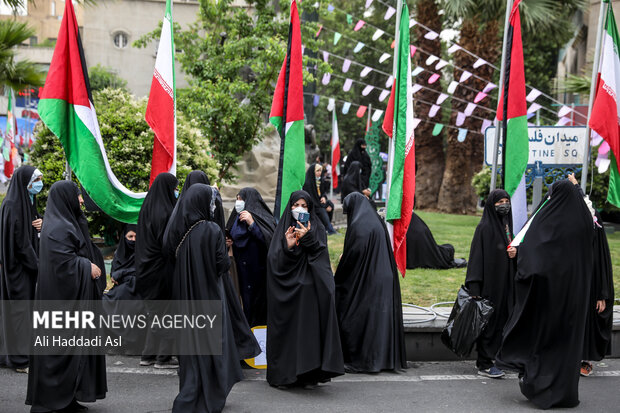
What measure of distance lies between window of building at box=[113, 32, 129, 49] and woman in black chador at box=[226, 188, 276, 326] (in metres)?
35.2

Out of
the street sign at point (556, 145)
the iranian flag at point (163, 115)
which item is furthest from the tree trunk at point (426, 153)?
the iranian flag at point (163, 115)

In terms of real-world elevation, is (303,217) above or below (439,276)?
above

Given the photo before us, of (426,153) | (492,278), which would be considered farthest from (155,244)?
(426,153)

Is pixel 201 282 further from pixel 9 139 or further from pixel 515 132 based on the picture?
pixel 9 139

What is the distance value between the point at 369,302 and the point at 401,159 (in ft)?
6.11

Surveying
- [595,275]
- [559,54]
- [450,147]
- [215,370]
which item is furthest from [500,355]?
[559,54]

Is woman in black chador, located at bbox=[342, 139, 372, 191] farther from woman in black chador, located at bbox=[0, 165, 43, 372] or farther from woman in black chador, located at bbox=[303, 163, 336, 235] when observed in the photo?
woman in black chador, located at bbox=[0, 165, 43, 372]

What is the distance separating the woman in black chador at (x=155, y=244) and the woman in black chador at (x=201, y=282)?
81cm

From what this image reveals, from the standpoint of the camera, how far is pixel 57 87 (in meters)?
6.91

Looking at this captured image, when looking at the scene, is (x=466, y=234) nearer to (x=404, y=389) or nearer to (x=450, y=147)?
(x=450, y=147)

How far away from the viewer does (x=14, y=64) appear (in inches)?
A: 481

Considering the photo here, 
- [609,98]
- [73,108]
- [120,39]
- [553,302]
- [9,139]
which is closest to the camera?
[553,302]

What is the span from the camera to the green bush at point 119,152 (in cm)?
917

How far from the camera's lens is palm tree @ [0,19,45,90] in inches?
449
